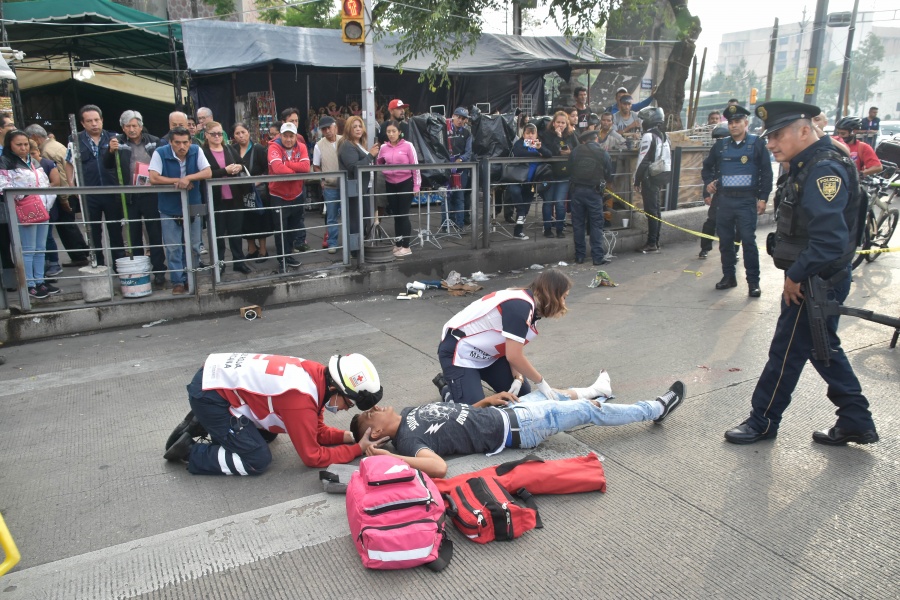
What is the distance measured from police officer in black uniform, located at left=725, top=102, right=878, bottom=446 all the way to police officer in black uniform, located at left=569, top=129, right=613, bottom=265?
5.12 metres

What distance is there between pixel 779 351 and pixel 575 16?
335 inches

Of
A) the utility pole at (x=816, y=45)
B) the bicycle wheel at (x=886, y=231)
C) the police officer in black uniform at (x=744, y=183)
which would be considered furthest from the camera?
the utility pole at (x=816, y=45)

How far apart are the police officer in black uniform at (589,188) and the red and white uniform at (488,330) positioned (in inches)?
209

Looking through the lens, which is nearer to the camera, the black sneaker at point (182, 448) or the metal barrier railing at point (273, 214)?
the black sneaker at point (182, 448)

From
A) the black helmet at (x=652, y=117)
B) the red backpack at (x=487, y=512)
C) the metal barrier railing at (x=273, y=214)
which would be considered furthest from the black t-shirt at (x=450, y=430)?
the black helmet at (x=652, y=117)

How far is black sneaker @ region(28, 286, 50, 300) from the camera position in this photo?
6852mm

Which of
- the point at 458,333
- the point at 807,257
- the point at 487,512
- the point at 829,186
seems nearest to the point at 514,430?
the point at 458,333

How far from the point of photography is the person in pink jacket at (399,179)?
8.87 m

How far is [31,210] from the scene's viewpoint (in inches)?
265

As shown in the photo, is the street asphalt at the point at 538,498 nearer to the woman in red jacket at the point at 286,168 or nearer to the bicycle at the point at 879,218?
the woman in red jacket at the point at 286,168

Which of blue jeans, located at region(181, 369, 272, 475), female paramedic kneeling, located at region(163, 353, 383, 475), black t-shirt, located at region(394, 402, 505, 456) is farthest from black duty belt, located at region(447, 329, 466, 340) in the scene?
blue jeans, located at region(181, 369, 272, 475)

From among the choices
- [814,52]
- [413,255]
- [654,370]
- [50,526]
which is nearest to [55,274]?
[413,255]

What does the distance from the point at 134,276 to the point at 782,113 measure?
6.07 m

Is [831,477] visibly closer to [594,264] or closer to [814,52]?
[594,264]
